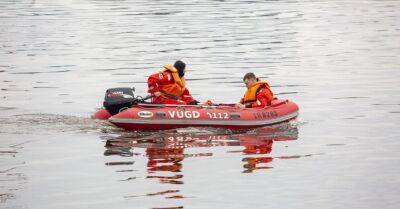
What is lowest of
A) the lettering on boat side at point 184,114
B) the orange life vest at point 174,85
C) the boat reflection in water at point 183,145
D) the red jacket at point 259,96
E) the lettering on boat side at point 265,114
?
the boat reflection in water at point 183,145

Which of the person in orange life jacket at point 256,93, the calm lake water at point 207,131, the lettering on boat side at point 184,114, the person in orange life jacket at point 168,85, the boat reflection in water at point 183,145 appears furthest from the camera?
the person in orange life jacket at point 168,85

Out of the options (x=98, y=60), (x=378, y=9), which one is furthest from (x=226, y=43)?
(x=378, y=9)

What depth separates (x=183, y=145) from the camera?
64.5 ft

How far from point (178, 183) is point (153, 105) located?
578cm

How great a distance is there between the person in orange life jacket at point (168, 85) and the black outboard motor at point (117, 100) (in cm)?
60

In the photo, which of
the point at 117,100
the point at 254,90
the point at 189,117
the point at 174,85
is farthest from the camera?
the point at 174,85

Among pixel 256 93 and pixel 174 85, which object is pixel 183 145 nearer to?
pixel 174 85

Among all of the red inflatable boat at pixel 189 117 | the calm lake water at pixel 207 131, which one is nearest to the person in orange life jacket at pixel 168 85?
the red inflatable boat at pixel 189 117

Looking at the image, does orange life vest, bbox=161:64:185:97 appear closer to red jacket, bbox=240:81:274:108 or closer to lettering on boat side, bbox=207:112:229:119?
lettering on boat side, bbox=207:112:229:119

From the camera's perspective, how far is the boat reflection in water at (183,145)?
1753 centimetres

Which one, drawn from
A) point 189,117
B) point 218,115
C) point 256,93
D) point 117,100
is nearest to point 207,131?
point 218,115

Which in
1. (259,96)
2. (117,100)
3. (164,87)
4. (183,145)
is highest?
(164,87)

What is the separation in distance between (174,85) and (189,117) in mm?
1216

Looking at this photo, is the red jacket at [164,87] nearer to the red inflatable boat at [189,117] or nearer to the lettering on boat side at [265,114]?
the red inflatable boat at [189,117]
